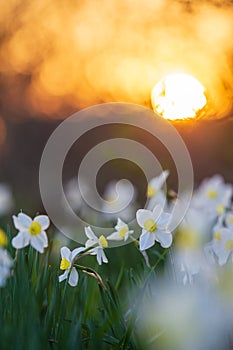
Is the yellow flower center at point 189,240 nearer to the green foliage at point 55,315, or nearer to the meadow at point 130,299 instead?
the meadow at point 130,299

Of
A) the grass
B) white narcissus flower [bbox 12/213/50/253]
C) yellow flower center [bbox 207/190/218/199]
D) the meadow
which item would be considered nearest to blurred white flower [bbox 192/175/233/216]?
yellow flower center [bbox 207/190/218/199]

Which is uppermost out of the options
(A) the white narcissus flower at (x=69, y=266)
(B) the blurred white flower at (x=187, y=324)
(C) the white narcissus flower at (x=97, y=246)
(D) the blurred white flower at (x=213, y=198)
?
(D) the blurred white flower at (x=213, y=198)

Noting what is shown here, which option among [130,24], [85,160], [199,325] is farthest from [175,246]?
[85,160]

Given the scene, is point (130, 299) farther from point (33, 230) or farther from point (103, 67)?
point (103, 67)

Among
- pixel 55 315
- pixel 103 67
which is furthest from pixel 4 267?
pixel 103 67

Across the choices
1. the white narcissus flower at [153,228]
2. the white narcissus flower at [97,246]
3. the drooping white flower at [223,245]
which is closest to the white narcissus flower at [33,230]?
the white narcissus flower at [97,246]

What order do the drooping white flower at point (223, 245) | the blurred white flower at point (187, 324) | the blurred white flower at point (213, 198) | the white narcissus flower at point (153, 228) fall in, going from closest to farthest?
the blurred white flower at point (187, 324)
the white narcissus flower at point (153, 228)
the drooping white flower at point (223, 245)
the blurred white flower at point (213, 198)

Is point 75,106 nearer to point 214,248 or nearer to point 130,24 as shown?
point 130,24

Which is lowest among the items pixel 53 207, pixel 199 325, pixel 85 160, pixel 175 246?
pixel 199 325
